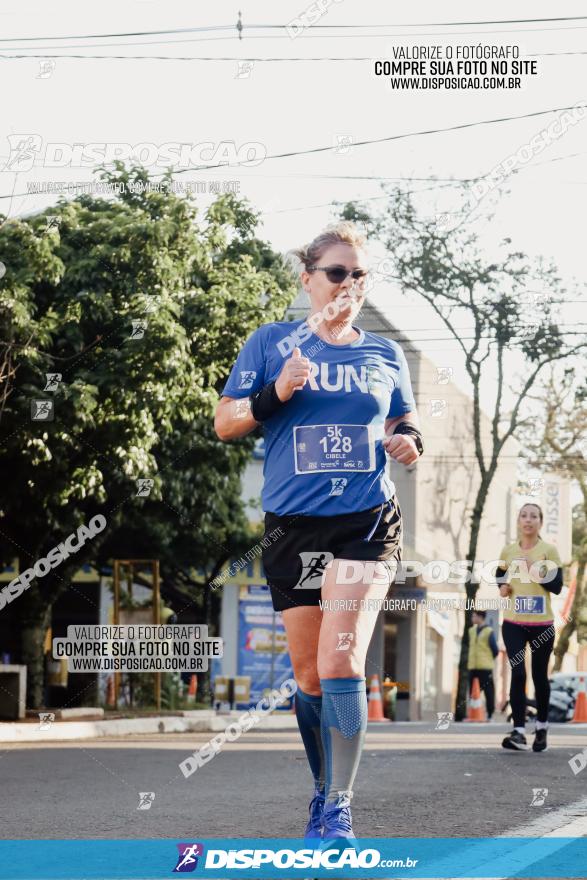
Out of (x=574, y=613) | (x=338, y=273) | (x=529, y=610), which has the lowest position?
(x=529, y=610)

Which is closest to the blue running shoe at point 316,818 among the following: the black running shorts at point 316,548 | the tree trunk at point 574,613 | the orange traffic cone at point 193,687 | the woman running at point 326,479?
the woman running at point 326,479

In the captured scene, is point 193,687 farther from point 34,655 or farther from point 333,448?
point 333,448

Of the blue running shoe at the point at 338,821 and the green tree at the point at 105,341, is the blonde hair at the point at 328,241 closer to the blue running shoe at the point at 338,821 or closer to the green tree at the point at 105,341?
the blue running shoe at the point at 338,821

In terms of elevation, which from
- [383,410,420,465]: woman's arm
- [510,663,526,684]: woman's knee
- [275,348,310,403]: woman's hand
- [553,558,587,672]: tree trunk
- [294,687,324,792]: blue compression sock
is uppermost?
[553,558,587,672]: tree trunk

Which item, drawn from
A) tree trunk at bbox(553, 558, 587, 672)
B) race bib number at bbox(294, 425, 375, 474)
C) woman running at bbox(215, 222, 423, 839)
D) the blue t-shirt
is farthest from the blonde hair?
tree trunk at bbox(553, 558, 587, 672)

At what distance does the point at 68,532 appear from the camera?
64.6 ft

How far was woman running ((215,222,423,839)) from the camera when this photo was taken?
432 centimetres

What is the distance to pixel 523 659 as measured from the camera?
34.4ft

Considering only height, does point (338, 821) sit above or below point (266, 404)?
below

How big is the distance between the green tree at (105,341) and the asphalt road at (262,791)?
5159 mm

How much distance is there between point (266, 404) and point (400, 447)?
17.1 inches

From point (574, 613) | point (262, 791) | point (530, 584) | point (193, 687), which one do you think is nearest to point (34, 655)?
point (193, 687)

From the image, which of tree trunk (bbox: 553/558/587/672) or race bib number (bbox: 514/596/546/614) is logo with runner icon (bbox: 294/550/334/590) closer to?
race bib number (bbox: 514/596/546/614)

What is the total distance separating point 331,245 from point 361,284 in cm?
15
